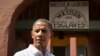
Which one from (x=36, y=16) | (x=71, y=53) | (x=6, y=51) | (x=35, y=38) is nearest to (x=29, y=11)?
(x=36, y=16)

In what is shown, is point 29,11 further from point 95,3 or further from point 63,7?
point 95,3

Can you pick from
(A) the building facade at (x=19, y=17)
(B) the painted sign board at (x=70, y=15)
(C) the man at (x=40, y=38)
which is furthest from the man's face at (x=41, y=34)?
(B) the painted sign board at (x=70, y=15)

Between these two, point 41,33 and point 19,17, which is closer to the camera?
point 41,33

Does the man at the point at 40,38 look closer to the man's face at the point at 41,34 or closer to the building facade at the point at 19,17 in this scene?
the man's face at the point at 41,34

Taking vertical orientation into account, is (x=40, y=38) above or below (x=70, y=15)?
below

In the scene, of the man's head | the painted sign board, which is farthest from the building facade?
the man's head

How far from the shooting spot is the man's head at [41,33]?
201cm

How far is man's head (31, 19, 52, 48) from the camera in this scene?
6.60 feet

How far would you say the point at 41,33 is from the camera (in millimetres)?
2041

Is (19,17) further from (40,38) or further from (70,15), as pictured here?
(40,38)

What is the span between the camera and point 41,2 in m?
6.21

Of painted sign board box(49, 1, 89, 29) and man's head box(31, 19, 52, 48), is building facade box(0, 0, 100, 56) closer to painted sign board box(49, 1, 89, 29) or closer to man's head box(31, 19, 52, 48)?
painted sign board box(49, 1, 89, 29)

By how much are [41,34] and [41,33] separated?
1 cm

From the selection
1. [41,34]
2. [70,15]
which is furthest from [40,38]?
[70,15]
